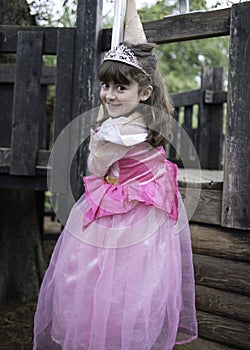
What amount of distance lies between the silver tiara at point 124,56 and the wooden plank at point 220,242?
98cm

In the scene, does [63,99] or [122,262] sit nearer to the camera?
[122,262]

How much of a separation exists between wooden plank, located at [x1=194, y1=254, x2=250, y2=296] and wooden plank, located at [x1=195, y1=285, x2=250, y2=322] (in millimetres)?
28

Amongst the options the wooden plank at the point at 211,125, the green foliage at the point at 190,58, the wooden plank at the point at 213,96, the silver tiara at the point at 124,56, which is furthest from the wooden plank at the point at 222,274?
the green foliage at the point at 190,58

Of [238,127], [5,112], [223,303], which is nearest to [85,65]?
[238,127]

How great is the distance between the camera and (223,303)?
266cm

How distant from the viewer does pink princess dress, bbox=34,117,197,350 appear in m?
2.21

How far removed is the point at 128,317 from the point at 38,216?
3.41 meters

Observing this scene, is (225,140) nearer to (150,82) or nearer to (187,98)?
(150,82)

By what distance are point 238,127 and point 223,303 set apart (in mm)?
956

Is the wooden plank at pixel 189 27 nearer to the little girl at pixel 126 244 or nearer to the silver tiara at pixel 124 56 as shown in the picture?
the little girl at pixel 126 244

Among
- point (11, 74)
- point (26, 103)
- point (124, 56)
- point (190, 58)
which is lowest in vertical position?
point (26, 103)

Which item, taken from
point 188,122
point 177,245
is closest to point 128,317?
point 177,245

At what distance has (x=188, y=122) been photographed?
6074mm

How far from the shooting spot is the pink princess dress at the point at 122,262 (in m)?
2.21
